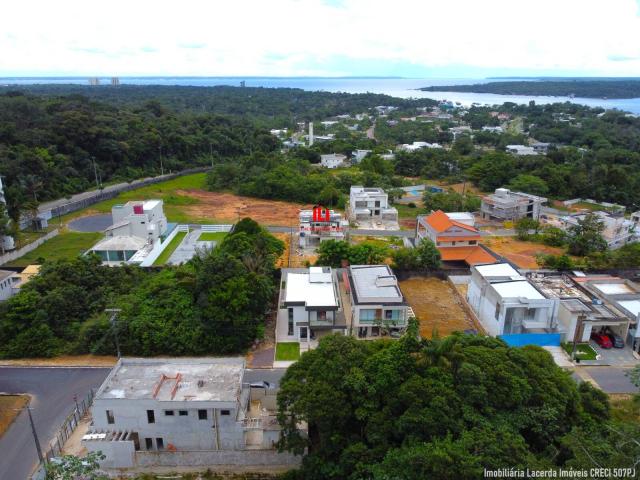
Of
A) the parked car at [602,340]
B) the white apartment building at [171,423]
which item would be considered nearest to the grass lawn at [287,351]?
the white apartment building at [171,423]

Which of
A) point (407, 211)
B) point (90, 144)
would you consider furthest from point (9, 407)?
point (90, 144)

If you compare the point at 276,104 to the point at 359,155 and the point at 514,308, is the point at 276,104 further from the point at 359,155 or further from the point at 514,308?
the point at 514,308

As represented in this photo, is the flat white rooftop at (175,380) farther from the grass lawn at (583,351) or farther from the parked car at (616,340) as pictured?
the parked car at (616,340)

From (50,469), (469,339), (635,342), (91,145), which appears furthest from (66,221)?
(635,342)

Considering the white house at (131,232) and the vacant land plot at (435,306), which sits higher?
the white house at (131,232)

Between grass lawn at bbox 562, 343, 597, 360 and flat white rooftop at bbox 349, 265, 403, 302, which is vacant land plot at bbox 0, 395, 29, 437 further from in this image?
grass lawn at bbox 562, 343, 597, 360
